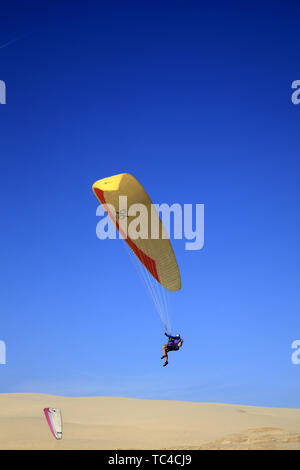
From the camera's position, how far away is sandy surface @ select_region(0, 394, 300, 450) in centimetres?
3285

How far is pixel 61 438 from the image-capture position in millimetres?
36438

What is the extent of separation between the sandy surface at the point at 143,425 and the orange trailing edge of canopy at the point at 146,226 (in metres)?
10.7

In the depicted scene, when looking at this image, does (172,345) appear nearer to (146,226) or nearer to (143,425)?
(146,226)

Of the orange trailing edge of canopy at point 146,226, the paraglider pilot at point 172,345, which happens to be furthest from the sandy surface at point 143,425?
the orange trailing edge of canopy at point 146,226

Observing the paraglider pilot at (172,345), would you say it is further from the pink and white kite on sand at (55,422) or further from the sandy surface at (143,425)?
the pink and white kite on sand at (55,422)

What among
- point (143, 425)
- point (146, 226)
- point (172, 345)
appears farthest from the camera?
point (143, 425)

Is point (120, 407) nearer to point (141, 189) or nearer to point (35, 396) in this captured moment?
point (35, 396)

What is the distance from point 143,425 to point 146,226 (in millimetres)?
29993

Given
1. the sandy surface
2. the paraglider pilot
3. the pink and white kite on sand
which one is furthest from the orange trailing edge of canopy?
the pink and white kite on sand

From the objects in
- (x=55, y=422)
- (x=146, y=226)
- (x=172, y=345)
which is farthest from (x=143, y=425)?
(x=146, y=226)

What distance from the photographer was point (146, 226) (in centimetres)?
2450
